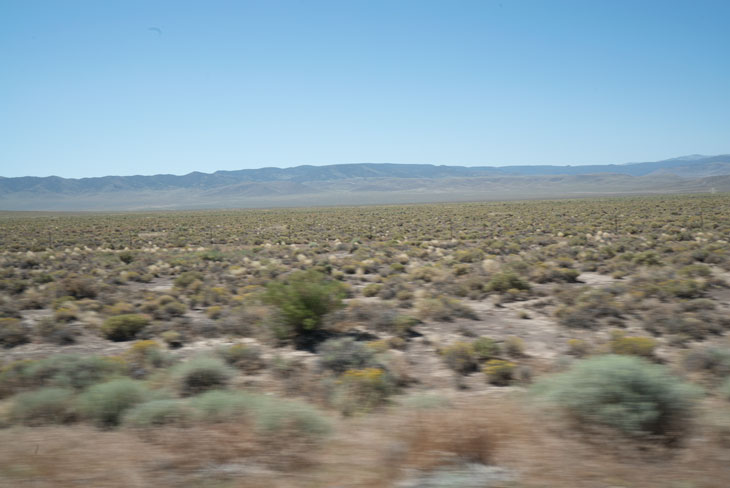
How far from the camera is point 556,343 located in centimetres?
929

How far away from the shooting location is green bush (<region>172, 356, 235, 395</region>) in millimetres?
6588

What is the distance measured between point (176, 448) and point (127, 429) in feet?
3.34

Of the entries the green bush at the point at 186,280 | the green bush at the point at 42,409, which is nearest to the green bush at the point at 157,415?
the green bush at the point at 42,409

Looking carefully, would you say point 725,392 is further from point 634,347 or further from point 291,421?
point 291,421

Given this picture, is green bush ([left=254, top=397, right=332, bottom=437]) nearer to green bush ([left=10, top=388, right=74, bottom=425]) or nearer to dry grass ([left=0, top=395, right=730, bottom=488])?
dry grass ([left=0, top=395, right=730, bottom=488])

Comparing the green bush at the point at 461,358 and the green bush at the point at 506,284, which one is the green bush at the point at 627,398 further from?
the green bush at the point at 506,284

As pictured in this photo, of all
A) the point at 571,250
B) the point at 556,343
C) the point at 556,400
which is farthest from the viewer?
the point at 571,250

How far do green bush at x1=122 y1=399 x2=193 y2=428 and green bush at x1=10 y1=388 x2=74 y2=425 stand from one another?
0.81 meters

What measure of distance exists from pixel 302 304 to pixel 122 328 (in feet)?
13.9

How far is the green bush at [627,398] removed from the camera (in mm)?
4352

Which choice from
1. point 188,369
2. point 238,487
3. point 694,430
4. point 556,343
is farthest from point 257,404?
point 556,343

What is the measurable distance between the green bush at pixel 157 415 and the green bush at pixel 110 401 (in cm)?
17

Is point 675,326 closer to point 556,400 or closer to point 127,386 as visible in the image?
point 556,400

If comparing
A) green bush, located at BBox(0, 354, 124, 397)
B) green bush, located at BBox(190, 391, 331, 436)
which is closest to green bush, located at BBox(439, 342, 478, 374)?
green bush, located at BBox(190, 391, 331, 436)
